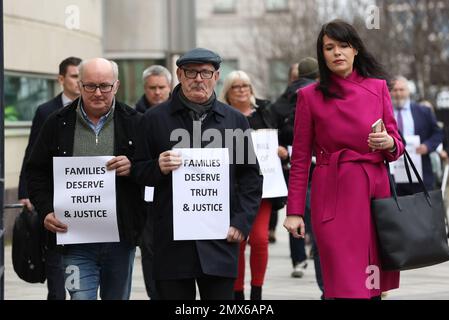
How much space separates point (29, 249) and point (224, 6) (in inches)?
1913

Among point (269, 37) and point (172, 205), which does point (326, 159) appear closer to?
point (172, 205)

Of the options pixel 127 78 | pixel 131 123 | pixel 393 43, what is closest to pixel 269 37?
pixel 393 43

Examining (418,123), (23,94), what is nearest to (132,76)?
(23,94)

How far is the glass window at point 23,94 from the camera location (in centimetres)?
1634

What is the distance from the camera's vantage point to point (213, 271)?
653 cm

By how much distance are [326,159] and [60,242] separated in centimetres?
158

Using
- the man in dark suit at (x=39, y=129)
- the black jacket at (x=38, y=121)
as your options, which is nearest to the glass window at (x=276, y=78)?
the man in dark suit at (x=39, y=129)

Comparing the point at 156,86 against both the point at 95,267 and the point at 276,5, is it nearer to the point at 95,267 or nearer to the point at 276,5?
the point at 95,267

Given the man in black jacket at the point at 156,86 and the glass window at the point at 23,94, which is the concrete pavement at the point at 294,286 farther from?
the glass window at the point at 23,94

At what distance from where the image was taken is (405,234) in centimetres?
666
